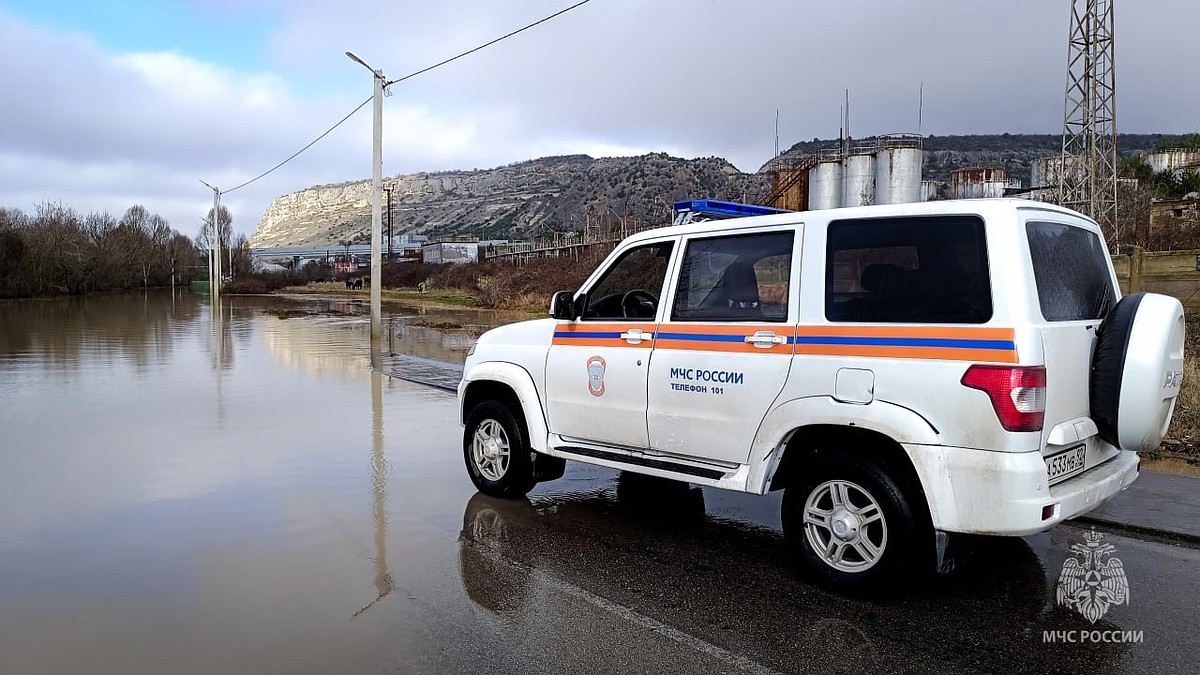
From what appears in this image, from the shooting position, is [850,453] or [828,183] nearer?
[850,453]

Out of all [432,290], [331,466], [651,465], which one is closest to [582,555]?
[651,465]

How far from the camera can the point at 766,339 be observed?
208 inches

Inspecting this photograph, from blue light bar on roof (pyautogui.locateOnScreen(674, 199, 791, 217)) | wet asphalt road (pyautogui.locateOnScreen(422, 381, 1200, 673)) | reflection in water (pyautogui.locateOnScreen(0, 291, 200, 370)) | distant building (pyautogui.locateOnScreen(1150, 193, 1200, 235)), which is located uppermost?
distant building (pyautogui.locateOnScreen(1150, 193, 1200, 235))

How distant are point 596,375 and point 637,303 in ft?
1.97

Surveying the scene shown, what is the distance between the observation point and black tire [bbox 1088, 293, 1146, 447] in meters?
4.79

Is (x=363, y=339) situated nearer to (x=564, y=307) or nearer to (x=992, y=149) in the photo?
(x=564, y=307)

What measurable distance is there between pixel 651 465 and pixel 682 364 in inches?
29.5

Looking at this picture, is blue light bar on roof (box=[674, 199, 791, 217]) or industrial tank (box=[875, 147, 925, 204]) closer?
blue light bar on roof (box=[674, 199, 791, 217])

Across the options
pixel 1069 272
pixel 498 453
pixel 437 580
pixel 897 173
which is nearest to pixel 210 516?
pixel 498 453

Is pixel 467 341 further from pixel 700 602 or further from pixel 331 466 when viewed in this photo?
pixel 700 602

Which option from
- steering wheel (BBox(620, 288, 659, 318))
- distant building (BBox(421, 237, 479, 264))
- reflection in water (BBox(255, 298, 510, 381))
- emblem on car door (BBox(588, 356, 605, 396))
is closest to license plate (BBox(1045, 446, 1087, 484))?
steering wheel (BBox(620, 288, 659, 318))

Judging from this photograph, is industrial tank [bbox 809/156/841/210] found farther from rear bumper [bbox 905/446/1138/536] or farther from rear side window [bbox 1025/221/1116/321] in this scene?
rear bumper [bbox 905/446/1138/536]

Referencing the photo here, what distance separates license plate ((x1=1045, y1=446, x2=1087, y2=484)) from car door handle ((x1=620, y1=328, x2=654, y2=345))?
2.54 metres

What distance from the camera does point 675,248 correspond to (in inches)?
240
